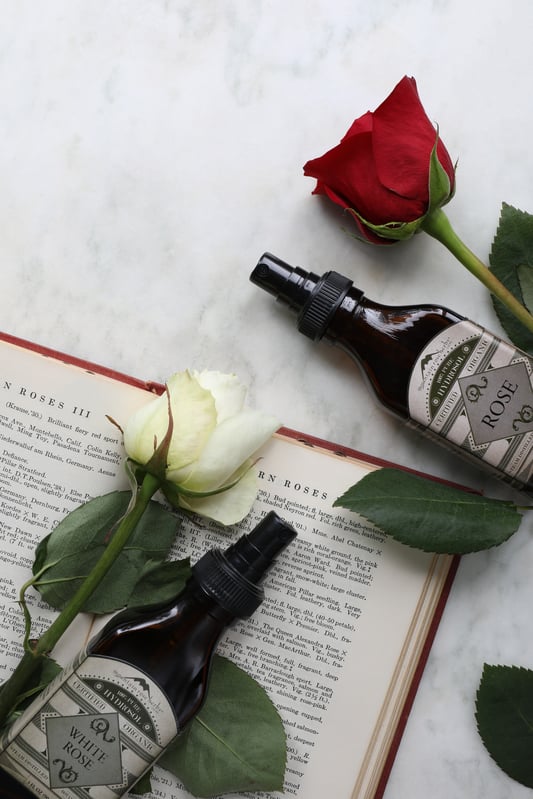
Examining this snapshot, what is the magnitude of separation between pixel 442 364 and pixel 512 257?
0.11 meters

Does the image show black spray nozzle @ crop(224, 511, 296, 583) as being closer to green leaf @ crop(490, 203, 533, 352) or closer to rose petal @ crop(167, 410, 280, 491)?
rose petal @ crop(167, 410, 280, 491)

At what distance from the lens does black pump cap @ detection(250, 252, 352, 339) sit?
0.55 metres

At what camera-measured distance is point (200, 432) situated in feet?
1.63

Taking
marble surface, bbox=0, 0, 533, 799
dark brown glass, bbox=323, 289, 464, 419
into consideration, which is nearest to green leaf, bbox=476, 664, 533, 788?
marble surface, bbox=0, 0, 533, 799

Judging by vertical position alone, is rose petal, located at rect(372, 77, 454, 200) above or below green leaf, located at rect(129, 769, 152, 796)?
above

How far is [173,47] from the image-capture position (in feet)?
1.98

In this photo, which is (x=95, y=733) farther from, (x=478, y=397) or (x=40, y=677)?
(x=478, y=397)

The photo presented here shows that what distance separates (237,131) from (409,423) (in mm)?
270

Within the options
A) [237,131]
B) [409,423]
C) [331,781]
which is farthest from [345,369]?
[331,781]

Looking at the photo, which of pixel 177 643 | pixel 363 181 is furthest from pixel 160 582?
pixel 363 181

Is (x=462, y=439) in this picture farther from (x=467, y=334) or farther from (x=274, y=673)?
(x=274, y=673)

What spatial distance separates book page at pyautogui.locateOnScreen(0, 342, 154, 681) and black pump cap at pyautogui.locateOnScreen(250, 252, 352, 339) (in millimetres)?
128

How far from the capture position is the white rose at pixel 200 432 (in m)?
0.50

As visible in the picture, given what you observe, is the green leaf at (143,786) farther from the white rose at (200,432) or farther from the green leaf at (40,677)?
the white rose at (200,432)
